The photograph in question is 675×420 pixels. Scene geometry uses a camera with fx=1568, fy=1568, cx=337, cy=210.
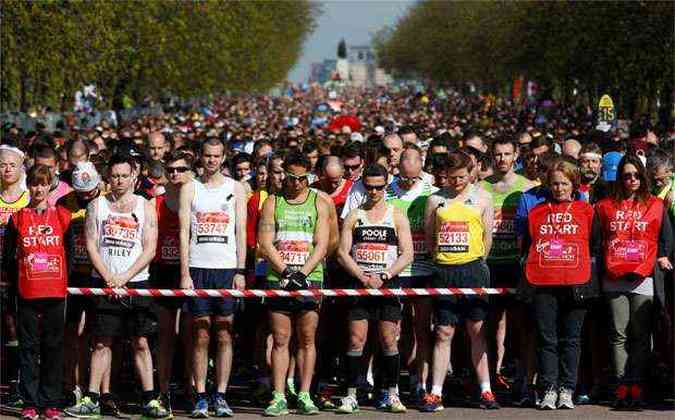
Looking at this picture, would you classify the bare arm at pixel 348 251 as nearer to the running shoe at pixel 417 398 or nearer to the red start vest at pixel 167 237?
the running shoe at pixel 417 398

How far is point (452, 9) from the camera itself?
358ft

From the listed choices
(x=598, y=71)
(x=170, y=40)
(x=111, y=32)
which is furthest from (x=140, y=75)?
(x=598, y=71)

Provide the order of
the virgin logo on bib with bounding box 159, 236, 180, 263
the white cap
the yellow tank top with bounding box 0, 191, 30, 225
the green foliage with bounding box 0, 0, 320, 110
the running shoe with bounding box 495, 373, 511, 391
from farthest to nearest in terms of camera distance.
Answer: the green foliage with bounding box 0, 0, 320, 110 < the running shoe with bounding box 495, 373, 511, 391 < the yellow tank top with bounding box 0, 191, 30, 225 < the virgin logo on bib with bounding box 159, 236, 180, 263 < the white cap

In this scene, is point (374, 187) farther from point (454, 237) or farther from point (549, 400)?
point (549, 400)

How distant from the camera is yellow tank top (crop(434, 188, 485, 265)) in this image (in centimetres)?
1177

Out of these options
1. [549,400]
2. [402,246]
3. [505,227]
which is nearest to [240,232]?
[402,246]

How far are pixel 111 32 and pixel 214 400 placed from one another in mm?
39701

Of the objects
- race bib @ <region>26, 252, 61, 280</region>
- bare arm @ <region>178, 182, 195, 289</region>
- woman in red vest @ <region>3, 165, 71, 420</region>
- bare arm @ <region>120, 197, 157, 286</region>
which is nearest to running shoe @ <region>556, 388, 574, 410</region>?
bare arm @ <region>178, 182, 195, 289</region>

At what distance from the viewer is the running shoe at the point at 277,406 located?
1151 cm

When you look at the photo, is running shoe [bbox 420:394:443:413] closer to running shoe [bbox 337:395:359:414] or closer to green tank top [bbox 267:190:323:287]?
running shoe [bbox 337:395:359:414]

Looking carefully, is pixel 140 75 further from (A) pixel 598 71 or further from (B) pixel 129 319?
(B) pixel 129 319

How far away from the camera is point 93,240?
37.8 ft

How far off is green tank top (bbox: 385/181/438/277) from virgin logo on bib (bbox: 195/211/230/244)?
4.52 feet

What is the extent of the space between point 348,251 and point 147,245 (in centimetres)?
151
